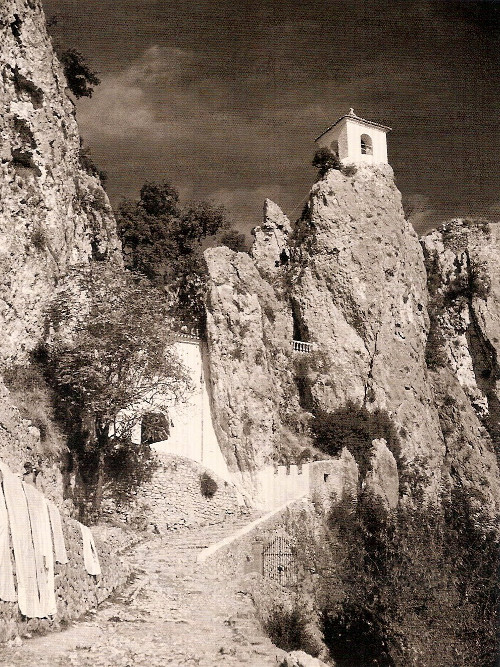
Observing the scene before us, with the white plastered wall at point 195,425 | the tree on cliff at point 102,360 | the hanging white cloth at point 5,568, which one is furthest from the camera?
the white plastered wall at point 195,425

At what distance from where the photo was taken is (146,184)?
29.7 meters

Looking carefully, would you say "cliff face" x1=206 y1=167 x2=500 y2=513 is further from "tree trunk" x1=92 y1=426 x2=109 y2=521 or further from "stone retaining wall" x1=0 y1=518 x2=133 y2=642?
Result: "stone retaining wall" x1=0 y1=518 x2=133 y2=642

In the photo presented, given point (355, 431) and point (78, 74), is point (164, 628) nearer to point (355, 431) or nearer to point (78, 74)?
point (355, 431)

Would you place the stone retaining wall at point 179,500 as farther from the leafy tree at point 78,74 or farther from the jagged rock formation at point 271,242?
the leafy tree at point 78,74

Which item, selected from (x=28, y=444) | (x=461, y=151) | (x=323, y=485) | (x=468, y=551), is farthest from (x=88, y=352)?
(x=461, y=151)

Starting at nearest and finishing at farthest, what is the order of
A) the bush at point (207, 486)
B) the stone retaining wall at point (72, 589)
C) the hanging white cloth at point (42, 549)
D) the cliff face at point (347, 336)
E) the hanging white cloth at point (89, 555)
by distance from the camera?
the stone retaining wall at point (72, 589) < the hanging white cloth at point (42, 549) < the hanging white cloth at point (89, 555) < the bush at point (207, 486) < the cliff face at point (347, 336)

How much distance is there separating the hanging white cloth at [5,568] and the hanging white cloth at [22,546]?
11cm

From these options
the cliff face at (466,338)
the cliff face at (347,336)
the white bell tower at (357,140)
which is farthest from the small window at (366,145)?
the cliff face at (466,338)

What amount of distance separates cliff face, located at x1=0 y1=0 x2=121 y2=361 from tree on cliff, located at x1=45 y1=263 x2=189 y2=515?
1068 millimetres

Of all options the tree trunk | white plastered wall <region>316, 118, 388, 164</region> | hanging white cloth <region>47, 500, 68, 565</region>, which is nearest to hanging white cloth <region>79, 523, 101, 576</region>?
hanging white cloth <region>47, 500, 68, 565</region>

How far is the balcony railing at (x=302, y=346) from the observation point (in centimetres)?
2802

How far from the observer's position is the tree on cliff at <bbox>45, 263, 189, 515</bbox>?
17.2m

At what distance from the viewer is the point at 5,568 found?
893cm

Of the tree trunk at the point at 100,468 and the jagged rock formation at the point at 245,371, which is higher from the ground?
the jagged rock formation at the point at 245,371
